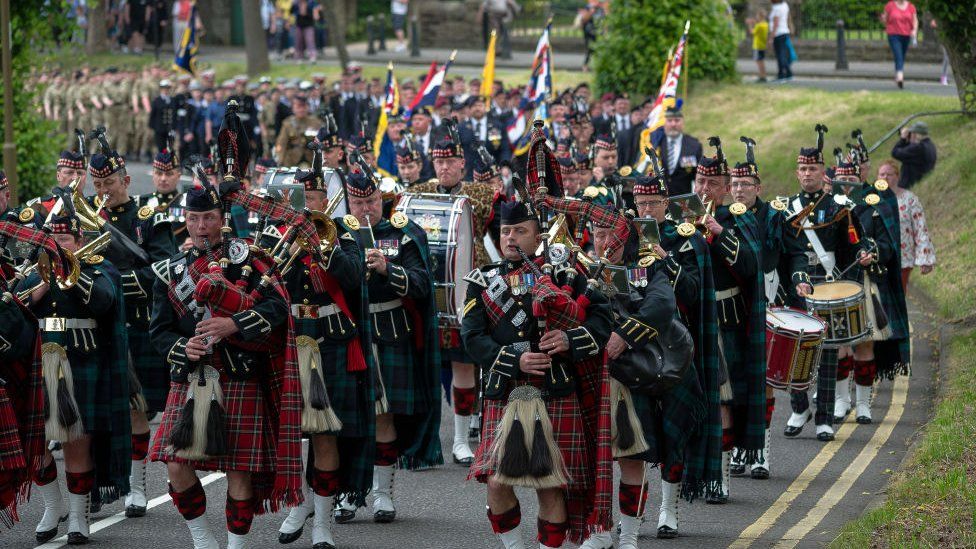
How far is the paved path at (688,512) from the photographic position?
28.1ft

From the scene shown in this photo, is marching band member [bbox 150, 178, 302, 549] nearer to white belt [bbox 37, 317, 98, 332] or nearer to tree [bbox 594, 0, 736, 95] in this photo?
white belt [bbox 37, 317, 98, 332]

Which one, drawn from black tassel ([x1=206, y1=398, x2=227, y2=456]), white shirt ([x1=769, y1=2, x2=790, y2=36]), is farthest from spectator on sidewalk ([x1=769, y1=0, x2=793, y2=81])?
A: black tassel ([x1=206, y1=398, x2=227, y2=456])

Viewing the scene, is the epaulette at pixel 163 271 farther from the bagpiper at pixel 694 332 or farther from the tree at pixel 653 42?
the tree at pixel 653 42

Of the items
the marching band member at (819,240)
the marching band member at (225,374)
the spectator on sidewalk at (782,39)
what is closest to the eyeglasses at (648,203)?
the marching band member at (225,374)

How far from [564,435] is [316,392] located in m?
1.59

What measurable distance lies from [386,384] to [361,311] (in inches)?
29.4

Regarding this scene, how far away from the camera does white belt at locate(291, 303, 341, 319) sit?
8453mm

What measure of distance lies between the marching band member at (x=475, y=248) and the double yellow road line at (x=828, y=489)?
2.24 metres

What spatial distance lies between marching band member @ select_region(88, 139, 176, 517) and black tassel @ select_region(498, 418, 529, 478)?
10.1ft

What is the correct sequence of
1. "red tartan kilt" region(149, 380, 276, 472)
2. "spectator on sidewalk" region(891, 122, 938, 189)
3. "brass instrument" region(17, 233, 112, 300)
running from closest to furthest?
1. "red tartan kilt" region(149, 380, 276, 472)
2. "brass instrument" region(17, 233, 112, 300)
3. "spectator on sidewalk" region(891, 122, 938, 189)

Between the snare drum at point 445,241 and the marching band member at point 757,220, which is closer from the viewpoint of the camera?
the marching band member at point 757,220

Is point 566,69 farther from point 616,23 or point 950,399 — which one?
point 950,399

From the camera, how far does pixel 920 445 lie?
32.9 ft

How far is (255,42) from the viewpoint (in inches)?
1534
